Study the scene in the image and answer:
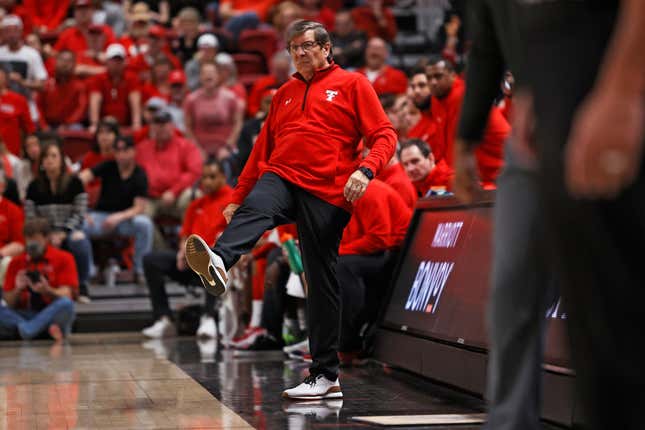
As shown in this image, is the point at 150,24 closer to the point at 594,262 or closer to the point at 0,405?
the point at 0,405

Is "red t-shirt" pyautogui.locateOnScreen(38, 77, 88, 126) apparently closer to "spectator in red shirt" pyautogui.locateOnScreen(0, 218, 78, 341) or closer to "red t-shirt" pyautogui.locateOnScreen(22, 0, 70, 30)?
"red t-shirt" pyautogui.locateOnScreen(22, 0, 70, 30)

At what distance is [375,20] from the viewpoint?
15.6m

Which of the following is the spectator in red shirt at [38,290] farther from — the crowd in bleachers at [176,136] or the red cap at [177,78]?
the red cap at [177,78]

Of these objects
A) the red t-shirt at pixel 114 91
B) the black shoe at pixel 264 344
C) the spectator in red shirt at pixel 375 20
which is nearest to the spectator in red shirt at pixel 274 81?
the red t-shirt at pixel 114 91

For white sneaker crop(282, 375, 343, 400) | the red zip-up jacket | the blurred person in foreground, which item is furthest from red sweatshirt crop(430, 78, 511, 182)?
the blurred person in foreground

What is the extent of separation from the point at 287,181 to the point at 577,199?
155 inches

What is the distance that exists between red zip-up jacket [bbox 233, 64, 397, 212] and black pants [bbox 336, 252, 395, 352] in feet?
5.13

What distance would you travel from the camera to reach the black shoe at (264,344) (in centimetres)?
878

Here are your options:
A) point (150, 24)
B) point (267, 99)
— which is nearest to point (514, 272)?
point (267, 99)

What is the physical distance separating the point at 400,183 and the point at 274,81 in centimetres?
A: 513

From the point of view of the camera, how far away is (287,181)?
5.71 m

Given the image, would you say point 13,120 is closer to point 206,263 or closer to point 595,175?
point 206,263

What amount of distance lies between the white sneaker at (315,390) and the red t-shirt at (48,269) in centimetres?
481

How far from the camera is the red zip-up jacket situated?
18.6ft
